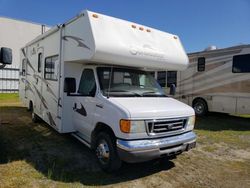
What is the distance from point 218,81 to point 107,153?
865 cm

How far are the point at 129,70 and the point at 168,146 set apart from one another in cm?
211

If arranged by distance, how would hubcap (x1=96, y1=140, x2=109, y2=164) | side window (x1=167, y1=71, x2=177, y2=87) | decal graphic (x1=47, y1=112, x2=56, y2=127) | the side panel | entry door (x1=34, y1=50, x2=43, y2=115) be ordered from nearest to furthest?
hubcap (x1=96, y1=140, x2=109, y2=164)
the side panel
decal graphic (x1=47, y1=112, x2=56, y2=127)
entry door (x1=34, y1=50, x2=43, y2=115)
side window (x1=167, y1=71, x2=177, y2=87)

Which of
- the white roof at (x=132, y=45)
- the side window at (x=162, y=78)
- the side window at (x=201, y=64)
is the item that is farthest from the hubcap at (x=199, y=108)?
the white roof at (x=132, y=45)

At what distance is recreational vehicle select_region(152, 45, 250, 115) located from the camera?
1112cm

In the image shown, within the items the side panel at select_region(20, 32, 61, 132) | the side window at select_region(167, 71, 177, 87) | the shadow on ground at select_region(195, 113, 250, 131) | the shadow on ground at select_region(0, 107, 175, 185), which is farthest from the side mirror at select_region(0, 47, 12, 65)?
the side window at select_region(167, 71, 177, 87)

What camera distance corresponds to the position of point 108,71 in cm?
581

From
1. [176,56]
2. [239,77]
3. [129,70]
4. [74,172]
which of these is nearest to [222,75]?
[239,77]

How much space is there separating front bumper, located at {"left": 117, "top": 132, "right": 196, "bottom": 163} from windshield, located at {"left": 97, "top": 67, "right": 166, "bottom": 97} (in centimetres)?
115

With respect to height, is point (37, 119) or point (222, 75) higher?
point (222, 75)

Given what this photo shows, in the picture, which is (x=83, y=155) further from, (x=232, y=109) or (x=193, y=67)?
(x=193, y=67)

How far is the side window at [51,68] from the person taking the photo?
6.91 metres

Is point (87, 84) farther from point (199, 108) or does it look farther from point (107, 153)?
point (199, 108)

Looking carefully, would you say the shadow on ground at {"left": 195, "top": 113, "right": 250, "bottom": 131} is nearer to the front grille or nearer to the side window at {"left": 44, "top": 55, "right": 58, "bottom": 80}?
the front grille

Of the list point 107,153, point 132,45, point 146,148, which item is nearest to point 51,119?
point 107,153
